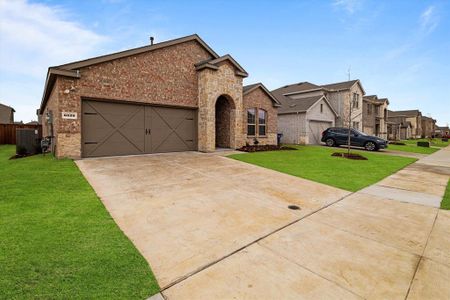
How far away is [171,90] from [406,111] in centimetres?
7167

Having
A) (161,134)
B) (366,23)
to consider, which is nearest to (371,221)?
(161,134)

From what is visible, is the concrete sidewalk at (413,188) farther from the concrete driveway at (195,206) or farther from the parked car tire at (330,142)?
the parked car tire at (330,142)

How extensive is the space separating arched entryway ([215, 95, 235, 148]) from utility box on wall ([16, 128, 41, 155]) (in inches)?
453

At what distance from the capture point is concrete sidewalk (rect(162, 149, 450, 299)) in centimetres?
232

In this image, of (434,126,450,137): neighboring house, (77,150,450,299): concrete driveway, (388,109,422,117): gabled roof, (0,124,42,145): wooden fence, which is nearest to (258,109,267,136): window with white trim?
(77,150,450,299): concrete driveway

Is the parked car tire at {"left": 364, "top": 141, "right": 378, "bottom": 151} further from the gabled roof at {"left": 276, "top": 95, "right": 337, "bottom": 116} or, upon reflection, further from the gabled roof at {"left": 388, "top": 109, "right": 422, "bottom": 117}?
Result: the gabled roof at {"left": 388, "top": 109, "right": 422, "bottom": 117}

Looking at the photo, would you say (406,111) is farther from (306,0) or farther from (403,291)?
(403,291)

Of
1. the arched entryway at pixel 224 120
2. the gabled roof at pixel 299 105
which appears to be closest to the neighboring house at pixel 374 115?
the gabled roof at pixel 299 105

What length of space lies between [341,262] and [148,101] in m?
11.7

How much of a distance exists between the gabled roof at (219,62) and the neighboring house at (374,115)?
82.2 ft

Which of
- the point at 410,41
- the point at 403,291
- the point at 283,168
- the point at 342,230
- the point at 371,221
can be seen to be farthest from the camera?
the point at 410,41

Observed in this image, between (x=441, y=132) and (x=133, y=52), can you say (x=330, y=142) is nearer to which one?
(x=133, y=52)

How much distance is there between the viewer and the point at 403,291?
2350mm

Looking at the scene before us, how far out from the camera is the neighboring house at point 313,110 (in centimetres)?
2180
